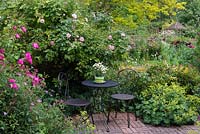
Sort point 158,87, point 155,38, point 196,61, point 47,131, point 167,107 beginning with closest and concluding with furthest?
point 47,131
point 167,107
point 158,87
point 196,61
point 155,38

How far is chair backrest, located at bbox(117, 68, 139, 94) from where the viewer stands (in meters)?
6.31

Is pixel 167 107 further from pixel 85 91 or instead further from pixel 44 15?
pixel 44 15

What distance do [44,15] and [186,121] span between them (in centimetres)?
299

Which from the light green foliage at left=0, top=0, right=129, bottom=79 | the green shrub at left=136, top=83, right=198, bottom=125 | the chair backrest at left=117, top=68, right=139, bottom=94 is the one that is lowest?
the green shrub at left=136, top=83, right=198, bottom=125

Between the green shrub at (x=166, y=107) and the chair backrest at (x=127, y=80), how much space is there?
351mm

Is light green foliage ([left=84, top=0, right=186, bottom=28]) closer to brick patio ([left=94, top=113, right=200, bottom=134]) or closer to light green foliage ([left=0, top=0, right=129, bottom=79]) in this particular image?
light green foliage ([left=0, top=0, right=129, bottom=79])

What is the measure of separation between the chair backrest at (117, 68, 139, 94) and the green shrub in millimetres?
351

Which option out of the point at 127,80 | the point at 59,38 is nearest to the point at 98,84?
the point at 59,38

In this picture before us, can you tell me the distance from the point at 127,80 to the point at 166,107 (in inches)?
42.6

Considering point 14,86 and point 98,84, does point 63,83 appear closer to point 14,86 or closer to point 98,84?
point 98,84

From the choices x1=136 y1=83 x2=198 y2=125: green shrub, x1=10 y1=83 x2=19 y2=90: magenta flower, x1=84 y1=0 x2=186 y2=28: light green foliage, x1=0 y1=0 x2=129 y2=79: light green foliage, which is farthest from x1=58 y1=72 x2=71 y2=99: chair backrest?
x1=84 y1=0 x2=186 y2=28: light green foliage

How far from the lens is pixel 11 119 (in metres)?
3.17

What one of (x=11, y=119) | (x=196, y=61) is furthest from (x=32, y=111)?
(x=196, y=61)

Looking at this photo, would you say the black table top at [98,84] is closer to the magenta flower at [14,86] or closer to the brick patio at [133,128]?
the brick patio at [133,128]
